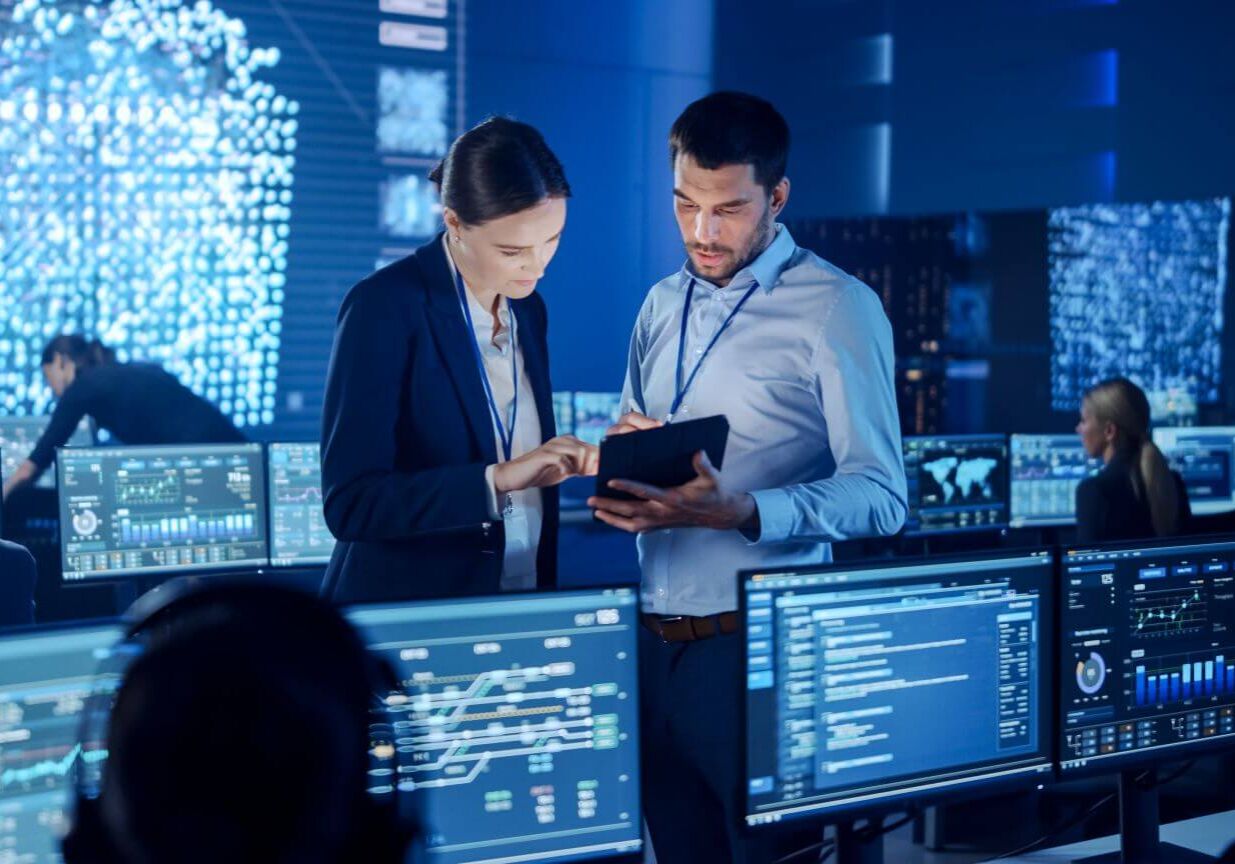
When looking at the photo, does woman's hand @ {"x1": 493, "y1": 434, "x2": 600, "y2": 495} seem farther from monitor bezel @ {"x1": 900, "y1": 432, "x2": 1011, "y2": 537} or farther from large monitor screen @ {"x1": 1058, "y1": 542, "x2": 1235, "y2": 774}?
monitor bezel @ {"x1": 900, "y1": 432, "x2": 1011, "y2": 537}

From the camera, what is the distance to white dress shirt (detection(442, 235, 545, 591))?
199 centimetres

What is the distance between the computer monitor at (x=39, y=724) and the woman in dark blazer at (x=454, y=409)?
0.58m

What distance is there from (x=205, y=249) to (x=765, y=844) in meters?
4.46

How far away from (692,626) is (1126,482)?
10.0 ft

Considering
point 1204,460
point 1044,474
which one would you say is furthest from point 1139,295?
point 1044,474

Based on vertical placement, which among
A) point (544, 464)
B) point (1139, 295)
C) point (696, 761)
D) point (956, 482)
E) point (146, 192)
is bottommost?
point (696, 761)

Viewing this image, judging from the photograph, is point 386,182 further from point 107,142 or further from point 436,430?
point 436,430

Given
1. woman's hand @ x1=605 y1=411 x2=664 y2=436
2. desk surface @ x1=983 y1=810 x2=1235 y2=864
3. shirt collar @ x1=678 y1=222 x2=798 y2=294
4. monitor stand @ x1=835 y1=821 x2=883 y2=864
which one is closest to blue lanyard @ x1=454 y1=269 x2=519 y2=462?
woman's hand @ x1=605 y1=411 x2=664 y2=436

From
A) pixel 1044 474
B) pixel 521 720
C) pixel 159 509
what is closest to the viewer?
pixel 521 720

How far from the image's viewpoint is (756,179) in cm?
201

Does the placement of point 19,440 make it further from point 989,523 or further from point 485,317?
point 989,523

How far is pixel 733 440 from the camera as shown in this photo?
199cm

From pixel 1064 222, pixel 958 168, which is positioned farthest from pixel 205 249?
pixel 1064 222

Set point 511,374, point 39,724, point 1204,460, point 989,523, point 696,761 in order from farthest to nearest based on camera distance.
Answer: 1. point 1204,460
2. point 989,523
3. point 511,374
4. point 696,761
5. point 39,724
